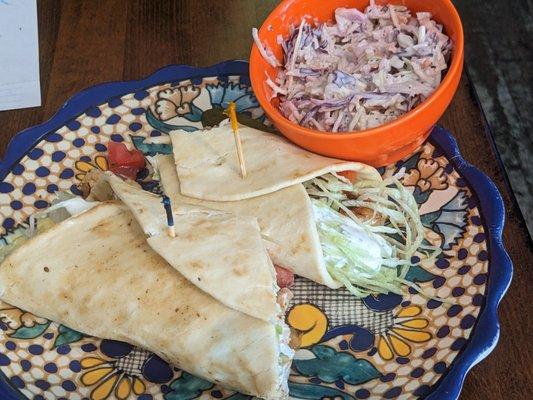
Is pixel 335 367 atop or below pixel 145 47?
below

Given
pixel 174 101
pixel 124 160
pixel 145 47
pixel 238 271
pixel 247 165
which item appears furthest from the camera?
pixel 145 47

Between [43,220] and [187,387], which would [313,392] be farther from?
[43,220]

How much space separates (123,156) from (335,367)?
0.78 metres

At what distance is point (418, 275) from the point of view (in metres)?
1.52

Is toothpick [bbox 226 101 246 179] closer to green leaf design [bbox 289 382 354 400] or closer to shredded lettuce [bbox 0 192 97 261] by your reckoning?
shredded lettuce [bbox 0 192 97 261]

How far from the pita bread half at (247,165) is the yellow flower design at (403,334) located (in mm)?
342

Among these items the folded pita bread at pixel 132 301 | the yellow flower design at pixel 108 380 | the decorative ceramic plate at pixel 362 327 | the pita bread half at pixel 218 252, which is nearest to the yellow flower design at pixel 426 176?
the decorative ceramic plate at pixel 362 327

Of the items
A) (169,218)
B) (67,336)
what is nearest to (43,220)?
(67,336)

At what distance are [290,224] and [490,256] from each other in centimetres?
43

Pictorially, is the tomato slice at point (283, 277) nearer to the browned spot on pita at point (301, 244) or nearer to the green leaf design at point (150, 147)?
the browned spot on pita at point (301, 244)

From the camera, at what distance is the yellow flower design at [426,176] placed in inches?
64.3

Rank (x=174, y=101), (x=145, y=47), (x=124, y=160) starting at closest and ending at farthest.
→ 1. (x=124, y=160)
2. (x=174, y=101)
3. (x=145, y=47)

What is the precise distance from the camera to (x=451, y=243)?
1534mm

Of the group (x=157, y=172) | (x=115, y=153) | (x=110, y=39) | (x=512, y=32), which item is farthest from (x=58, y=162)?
(x=512, y=32)
